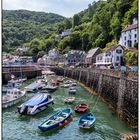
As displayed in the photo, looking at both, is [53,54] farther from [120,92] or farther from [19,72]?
[120,92]

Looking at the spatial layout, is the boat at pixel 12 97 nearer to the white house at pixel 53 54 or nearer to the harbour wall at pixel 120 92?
the harbour wall at pixel 120 92

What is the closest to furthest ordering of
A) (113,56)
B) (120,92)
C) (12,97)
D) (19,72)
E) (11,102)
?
(120,92) → (11,102) → (12,97) → (113,56) → (19,72)

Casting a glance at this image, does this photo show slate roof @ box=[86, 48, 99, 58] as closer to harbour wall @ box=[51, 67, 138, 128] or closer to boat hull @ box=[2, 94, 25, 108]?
harbour wall @ box=[51, 67, 138, 128]

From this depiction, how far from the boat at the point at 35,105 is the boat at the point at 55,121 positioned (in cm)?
204

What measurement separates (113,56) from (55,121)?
77.6 ft

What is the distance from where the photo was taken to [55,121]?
14.7 m

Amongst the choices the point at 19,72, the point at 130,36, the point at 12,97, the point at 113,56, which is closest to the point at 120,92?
the point at 12,97

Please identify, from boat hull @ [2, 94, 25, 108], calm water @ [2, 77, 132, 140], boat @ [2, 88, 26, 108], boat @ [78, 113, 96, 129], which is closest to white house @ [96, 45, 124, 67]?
boat @ [2, 88, 26, 108]

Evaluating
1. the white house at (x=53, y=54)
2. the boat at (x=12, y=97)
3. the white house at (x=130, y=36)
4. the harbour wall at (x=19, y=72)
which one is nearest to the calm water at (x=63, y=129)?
the boat at (x=12, y=97)

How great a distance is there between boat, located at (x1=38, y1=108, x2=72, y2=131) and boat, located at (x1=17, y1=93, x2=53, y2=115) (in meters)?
2.04

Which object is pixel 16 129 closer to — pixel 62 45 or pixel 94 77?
pixel 94 77

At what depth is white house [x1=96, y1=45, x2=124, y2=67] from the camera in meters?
36.4

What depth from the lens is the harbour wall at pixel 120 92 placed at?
14.3 meters

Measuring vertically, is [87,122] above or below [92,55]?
below
